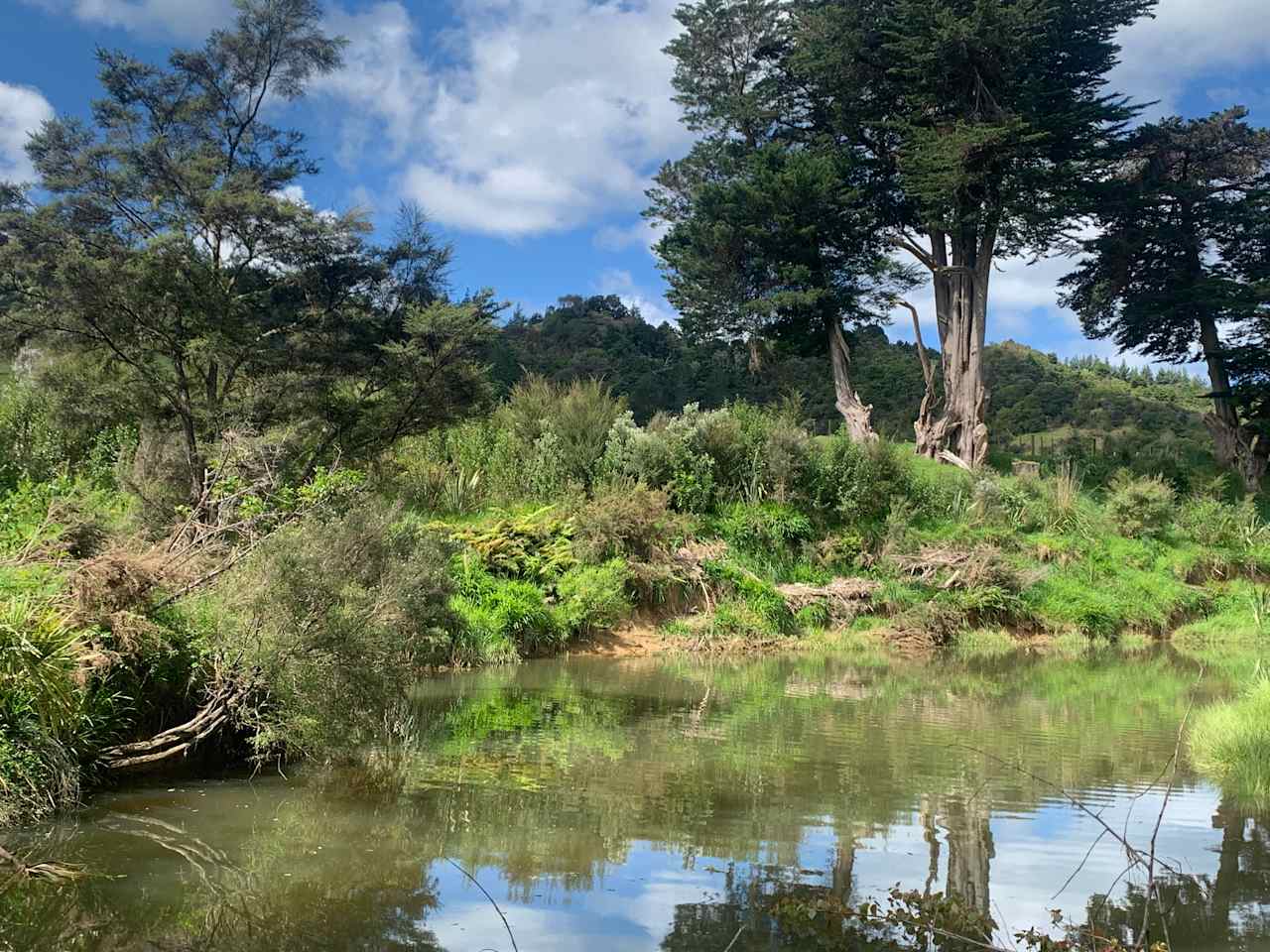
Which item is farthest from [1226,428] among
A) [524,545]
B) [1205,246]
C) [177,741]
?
[177,741]

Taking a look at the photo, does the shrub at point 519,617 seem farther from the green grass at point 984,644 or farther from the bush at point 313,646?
the green grass at point 984,644

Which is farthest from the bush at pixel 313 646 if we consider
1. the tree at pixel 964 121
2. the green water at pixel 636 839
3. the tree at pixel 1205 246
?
the tree at pixel 1205 246

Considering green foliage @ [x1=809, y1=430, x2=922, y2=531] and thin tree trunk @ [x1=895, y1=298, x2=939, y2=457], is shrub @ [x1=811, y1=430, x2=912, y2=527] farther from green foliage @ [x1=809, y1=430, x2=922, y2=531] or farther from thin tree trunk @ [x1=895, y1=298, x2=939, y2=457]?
thin tree trunk @ [x1=895, y1=298, x2=939, y2=457]

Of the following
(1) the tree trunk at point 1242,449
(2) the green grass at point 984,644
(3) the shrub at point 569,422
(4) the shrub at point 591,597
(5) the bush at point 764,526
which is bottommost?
(2) the green grass at point 984,644

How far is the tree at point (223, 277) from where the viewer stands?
1430cm

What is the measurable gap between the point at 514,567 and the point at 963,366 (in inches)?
650

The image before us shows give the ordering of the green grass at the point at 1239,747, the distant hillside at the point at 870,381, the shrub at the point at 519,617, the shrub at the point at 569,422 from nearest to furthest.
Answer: the green grass at the point at 1239,747
the shrub at the point at 519,617
the shrub at the point at 569,422
the distant hillside at the point at 870,381

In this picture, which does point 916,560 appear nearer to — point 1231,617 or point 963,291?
point 1231,617

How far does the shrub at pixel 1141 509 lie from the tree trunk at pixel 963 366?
467 cm

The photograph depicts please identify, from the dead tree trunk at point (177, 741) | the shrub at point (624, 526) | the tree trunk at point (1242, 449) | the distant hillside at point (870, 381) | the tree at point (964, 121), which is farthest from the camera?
the distant hillside at point (870, 381)

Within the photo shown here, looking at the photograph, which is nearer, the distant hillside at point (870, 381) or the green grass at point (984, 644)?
the green grass at point (984, 644)

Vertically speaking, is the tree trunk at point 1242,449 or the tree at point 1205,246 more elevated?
the tree at point 1205,246

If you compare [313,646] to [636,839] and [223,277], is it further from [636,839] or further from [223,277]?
[223,277]

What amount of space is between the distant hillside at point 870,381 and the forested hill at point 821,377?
62 mm
